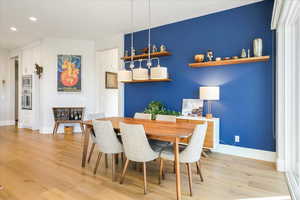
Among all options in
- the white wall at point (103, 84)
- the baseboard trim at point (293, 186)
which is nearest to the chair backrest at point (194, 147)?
the baseboard trim at point (293, 186)

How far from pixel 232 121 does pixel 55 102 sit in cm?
491

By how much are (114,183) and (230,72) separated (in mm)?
2881

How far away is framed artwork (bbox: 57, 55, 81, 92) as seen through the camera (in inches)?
242

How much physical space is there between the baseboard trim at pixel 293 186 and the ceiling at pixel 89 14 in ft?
9.54

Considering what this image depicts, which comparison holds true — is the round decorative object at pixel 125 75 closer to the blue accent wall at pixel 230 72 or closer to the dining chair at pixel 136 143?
the dining chair at pixel 136 143

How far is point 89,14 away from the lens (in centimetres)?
430

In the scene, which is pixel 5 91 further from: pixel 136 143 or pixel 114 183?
pixel 136 143

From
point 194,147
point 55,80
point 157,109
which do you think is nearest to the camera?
point 194,147

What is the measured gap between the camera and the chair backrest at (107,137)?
275 centimetres

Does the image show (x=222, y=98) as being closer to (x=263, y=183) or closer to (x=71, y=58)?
(x=263, y=183)

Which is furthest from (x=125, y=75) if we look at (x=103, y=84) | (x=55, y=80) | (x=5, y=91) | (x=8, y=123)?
(x=8, y=123)

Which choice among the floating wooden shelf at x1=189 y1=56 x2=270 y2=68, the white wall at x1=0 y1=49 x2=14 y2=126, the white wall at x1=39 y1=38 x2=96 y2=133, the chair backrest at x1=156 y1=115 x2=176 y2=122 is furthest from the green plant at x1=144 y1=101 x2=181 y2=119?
the white wall at x1=0 y1=49 x2=14 y2=126

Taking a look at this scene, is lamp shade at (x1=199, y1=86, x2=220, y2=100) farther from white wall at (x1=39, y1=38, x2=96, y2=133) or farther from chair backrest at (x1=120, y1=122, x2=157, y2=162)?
white wall at (x1=39, y1=38, x2=96, y2=133)

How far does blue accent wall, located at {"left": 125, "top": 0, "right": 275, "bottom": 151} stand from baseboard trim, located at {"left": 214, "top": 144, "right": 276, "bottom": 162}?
78 millimetres
